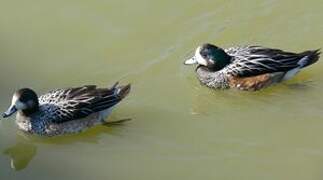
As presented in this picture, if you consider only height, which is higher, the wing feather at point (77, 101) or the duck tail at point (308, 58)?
the duck tail at point (308, 58)

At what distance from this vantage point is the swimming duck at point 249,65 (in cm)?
934

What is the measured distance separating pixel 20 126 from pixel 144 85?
5.31 feet

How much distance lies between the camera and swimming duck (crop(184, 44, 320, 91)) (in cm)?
934

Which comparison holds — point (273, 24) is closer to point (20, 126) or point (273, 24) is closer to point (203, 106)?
point (203, 106)

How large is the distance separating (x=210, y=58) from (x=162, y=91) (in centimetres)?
74

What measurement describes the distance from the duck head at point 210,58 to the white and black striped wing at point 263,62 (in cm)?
13

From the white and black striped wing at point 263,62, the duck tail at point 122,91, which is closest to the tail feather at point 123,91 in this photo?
the duck tail at point 122,91

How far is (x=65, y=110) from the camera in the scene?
8570mm

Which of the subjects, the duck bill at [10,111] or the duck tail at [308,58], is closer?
the duck bill at [10,111]

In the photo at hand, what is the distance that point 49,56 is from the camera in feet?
32.5

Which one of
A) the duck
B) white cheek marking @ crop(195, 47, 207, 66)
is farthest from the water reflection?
white cheek marking @ crop(195, 47, 207, 66)

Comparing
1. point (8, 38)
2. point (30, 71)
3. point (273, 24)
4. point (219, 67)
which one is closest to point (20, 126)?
point (30, 71)

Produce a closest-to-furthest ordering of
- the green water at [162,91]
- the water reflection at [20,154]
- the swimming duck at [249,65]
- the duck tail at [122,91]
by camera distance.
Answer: the green water at [162,91], the water reflection at [20,154], the duck tail at [122,91], the swimming duck at [249,65]

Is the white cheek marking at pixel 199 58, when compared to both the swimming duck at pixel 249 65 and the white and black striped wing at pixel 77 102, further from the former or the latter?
the white and black striped wing at pixel 77 102
